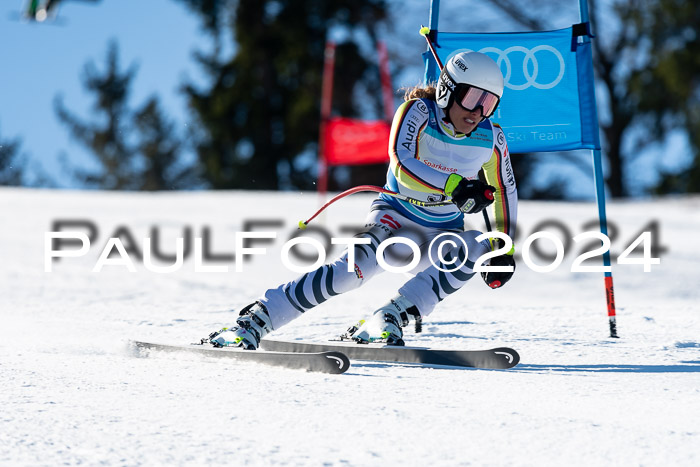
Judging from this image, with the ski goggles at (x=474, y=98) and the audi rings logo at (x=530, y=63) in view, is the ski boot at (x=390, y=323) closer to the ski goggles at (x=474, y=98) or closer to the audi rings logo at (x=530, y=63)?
the ski goggles at (x=474, y=98)

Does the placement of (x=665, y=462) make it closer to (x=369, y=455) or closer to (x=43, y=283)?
(x=369, y=455)

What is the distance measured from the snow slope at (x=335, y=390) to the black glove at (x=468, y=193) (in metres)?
0.67

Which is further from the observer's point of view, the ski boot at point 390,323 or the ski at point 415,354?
the ski boot at point 390,323

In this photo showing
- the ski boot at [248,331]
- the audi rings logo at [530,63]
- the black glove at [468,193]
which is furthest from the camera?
the audi rings logo at [530,63]

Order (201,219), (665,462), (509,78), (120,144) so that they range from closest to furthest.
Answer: (665,462) → (509,78) → (201,219) → (120,144)

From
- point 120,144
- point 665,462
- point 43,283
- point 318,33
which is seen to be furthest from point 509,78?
point 120,144

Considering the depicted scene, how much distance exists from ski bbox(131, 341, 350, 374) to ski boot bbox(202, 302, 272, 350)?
58mm

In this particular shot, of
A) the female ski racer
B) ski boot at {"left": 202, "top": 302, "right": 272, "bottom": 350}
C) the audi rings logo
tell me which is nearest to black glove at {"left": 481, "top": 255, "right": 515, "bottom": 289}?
the female ski racer

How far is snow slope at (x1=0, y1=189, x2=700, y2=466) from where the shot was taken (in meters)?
2.34

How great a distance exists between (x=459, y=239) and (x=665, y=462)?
181cm

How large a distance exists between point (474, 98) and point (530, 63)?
A: 1.04 metres

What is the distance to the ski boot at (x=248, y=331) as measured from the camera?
369 cm

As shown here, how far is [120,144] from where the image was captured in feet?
114

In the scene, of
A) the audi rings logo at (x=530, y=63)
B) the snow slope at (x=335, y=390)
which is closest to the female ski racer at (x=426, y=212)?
the snow slope at (x=335, y=390)
